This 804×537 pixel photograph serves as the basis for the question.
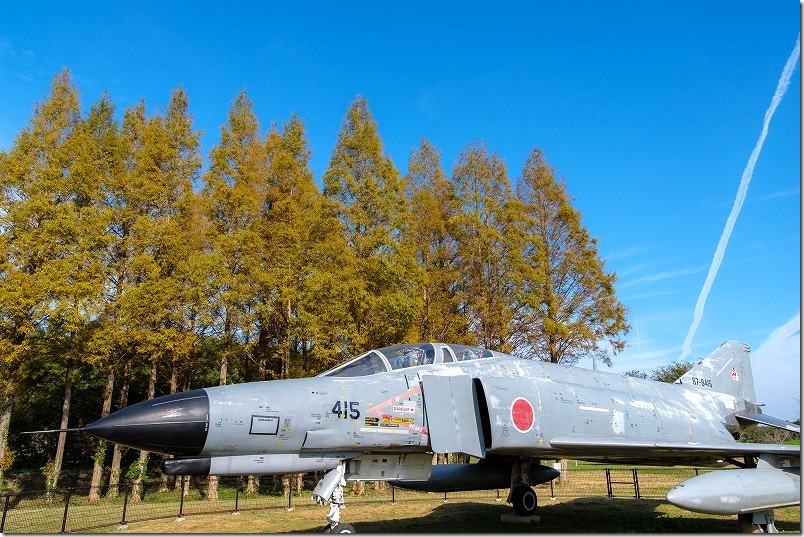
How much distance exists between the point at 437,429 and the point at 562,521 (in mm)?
5724

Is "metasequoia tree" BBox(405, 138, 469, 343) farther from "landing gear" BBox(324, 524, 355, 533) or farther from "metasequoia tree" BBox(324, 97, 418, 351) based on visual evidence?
"landing gear" BBox(324, 524, 355, 533)

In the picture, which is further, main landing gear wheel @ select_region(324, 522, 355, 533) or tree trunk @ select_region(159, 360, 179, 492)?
tree trunk @ select_region(159, 360, 179, 492)

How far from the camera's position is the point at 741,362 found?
16531mm

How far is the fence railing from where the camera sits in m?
12.7

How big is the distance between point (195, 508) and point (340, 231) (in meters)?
9.93

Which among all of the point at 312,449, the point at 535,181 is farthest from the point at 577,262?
the point at 312,449

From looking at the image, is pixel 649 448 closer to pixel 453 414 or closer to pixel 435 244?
pixel 453 414

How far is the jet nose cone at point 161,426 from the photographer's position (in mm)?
6574

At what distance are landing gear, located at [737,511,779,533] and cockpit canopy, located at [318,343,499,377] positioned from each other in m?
5.33

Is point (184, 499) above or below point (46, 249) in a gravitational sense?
below

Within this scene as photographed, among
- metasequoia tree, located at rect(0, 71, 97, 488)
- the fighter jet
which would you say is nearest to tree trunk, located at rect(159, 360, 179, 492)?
metasequoia tree, located at rect(0, 71, 97, 488)

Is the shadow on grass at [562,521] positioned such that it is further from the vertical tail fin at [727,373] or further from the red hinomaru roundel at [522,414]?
the vertical tail fin at [727,373]

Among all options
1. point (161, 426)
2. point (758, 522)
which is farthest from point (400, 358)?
point (758, 522)

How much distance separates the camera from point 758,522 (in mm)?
9422
